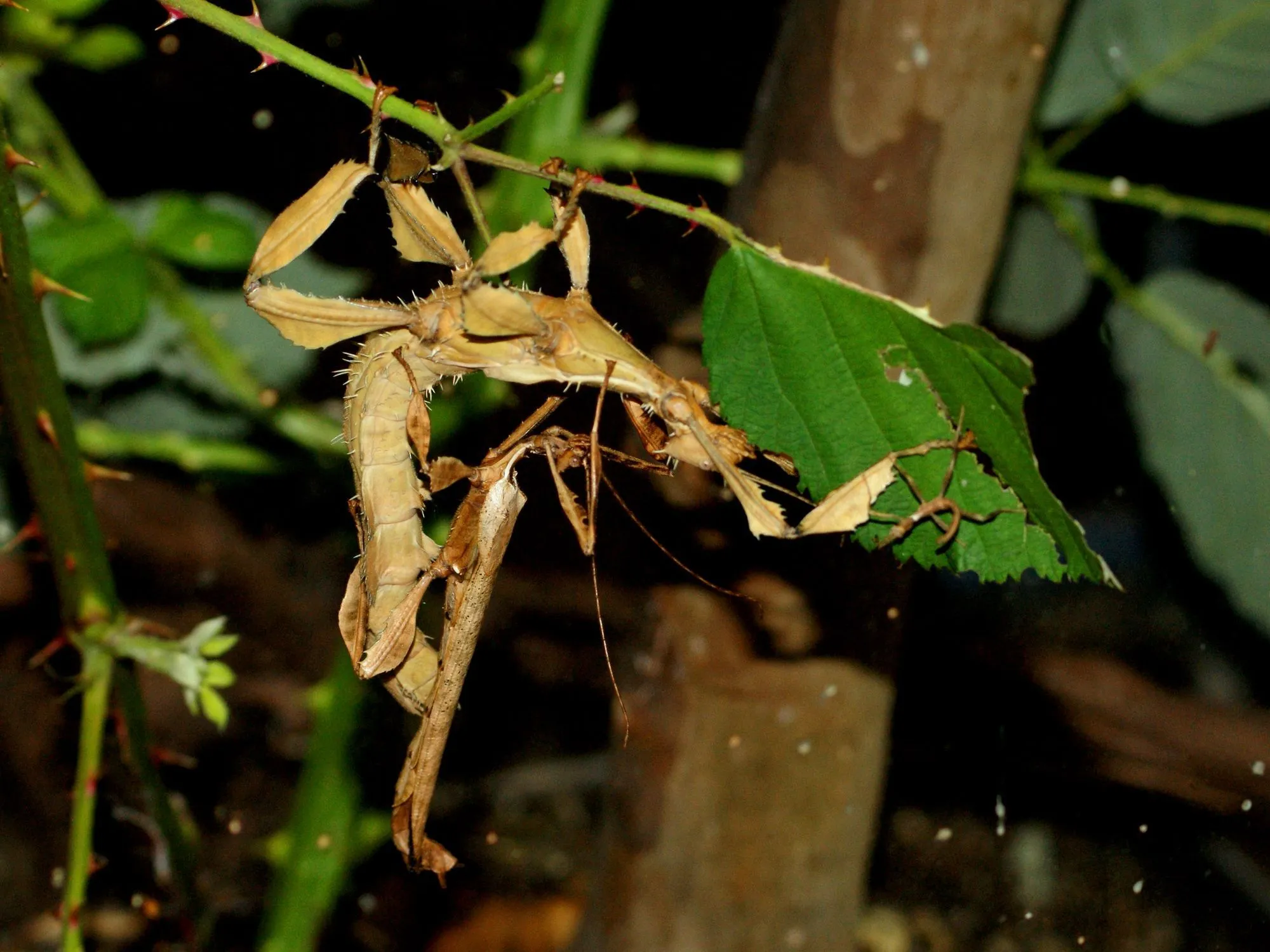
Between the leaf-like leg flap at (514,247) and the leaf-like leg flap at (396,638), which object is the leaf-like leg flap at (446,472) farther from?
the leaf-like leg flap at (514,247)

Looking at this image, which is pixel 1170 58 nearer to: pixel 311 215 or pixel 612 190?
pixel 612 190

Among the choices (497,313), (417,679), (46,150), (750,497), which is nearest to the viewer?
(497,313)

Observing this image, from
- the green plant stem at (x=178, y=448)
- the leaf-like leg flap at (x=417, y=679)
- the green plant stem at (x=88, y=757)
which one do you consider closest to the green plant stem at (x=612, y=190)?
the leaf-like leg flap at (x=417, y=679)

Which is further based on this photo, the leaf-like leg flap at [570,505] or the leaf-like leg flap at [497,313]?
the leaf-like leg flap at [570,505]

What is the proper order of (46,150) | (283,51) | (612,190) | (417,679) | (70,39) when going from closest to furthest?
(283,51)
(612,190)
(417,679)
(70,39)
(46,150)

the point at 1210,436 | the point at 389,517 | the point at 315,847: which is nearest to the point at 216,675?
the point at 389,517

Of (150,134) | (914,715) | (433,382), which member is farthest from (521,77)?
(914,715)

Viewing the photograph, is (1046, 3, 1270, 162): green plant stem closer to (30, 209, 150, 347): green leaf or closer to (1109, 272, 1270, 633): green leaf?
(1109, 272, 1270, 633): green leaf

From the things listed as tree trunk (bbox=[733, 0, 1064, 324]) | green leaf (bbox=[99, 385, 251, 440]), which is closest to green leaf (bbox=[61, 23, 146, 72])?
green leaf (bbox=[99, 385, 251, 440])
